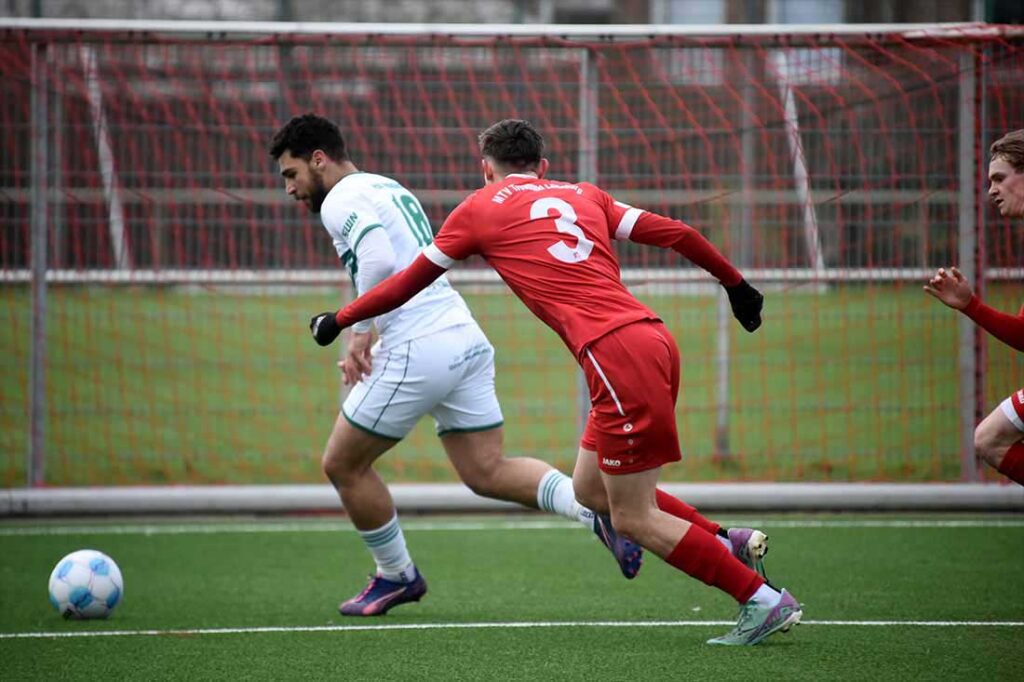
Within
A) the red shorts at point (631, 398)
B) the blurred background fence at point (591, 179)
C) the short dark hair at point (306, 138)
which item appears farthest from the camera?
the blurred background fence at point (591, 179)

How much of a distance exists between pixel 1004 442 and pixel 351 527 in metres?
4.05

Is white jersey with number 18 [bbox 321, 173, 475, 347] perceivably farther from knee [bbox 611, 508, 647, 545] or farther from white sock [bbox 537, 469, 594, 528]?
knee [bbox 611, 508, 647, 545]

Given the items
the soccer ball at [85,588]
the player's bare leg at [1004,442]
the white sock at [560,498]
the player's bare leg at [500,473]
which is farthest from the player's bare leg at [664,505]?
the soccer ball at [85,588]

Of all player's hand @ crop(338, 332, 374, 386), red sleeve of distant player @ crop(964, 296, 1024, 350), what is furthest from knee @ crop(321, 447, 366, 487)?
red sleeve of distant player @ crop(964, 296, 1024, 350)

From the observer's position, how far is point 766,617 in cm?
477

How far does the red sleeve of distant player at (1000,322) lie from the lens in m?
4.92

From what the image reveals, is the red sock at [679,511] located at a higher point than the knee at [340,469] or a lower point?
lower

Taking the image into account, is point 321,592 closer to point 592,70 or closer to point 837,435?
point 592,70

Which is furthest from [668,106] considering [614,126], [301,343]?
[301,343]

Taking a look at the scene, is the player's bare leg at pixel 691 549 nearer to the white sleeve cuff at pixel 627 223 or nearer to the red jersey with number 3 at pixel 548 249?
the red jersey with number 3 at pixel 548 249

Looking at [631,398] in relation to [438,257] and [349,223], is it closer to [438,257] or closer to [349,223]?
[438,257]

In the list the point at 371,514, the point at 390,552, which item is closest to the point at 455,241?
the point at 371,514

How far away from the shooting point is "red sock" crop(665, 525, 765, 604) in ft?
15.4

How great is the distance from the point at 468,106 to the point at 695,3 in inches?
443
